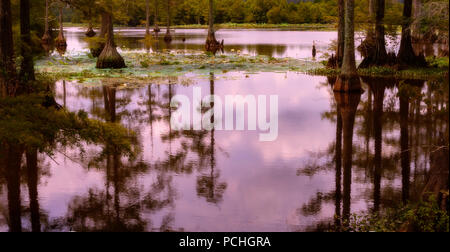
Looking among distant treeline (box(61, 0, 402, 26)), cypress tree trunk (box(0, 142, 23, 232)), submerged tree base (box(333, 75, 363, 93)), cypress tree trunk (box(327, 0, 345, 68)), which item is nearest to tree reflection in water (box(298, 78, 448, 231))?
submerged tree base (box(333, 75, 363, 93))

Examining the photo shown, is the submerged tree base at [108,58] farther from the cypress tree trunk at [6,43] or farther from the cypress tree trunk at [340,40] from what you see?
the cypress tree trunk at [6,43]

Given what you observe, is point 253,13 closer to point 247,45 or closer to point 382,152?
point 247,45

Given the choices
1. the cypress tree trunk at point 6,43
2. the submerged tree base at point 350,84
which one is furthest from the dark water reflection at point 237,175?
the submerged tree base at point 350,84

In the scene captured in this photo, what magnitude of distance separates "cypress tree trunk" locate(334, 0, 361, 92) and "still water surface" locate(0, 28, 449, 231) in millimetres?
2996

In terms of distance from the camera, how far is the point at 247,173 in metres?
11.7

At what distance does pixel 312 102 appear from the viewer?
2081cm

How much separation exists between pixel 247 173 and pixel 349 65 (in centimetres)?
1198

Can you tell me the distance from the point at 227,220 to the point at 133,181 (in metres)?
2.96

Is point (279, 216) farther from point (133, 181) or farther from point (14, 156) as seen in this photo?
point (14, 156)

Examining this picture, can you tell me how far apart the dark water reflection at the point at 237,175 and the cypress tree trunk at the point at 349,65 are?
3603mm

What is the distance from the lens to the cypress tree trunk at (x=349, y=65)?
72.8 ft

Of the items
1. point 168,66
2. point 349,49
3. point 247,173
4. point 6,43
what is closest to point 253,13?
point 168,66

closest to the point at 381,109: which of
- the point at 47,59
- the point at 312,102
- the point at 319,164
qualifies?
the point at 312,102

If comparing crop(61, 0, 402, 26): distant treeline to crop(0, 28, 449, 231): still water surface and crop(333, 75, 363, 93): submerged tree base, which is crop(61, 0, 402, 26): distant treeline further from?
crop(0, 28, 449, 231): still water surface
